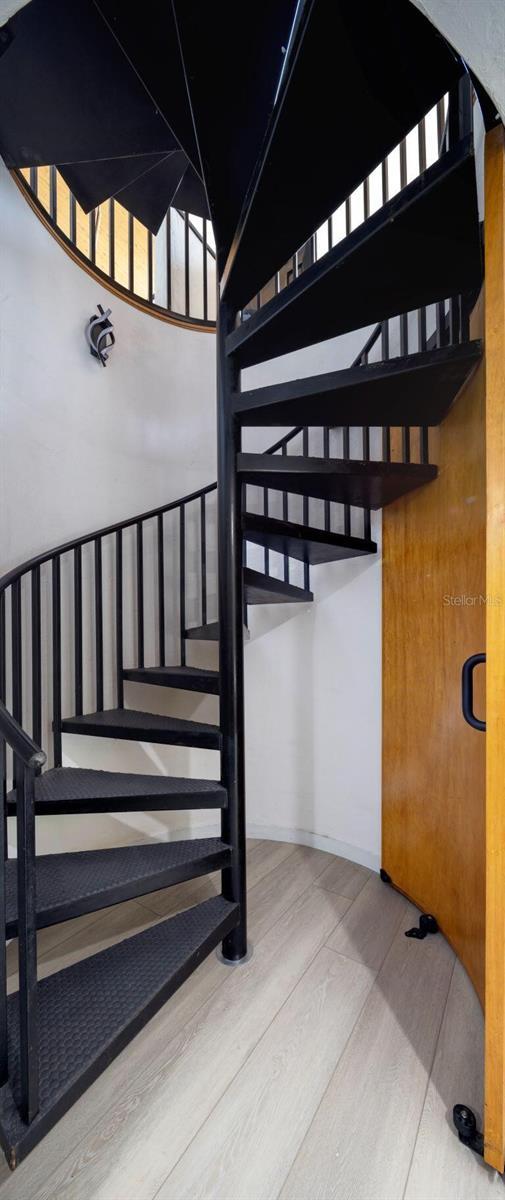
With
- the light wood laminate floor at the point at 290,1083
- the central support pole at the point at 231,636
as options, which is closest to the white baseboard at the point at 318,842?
the light wood laminate floor at the point at 290,1083

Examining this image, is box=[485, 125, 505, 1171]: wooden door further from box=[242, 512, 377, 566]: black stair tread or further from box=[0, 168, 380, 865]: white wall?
box=[0, 168, 380, 865]: white wall

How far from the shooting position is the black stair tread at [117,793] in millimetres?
1528

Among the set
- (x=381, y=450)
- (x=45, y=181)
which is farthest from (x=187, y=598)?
(x=45, y=181)

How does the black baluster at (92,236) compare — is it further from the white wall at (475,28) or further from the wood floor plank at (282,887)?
the wood floor plank at (282,887)

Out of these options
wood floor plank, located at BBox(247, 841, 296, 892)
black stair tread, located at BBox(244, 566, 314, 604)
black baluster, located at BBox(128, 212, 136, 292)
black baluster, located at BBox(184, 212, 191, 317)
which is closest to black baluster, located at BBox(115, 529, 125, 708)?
black stair tread, located at BBox(244, 566, 314, 604)

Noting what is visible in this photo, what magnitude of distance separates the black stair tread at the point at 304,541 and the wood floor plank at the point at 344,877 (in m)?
1.51

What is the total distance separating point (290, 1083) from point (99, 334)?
2859 millimetres

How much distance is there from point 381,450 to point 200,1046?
2478mm

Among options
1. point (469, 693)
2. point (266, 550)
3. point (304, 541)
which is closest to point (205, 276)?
point (266, 550)

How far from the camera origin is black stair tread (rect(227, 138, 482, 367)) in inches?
40.2

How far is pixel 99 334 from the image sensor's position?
2271 mm

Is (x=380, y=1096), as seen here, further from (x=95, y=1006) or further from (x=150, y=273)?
(x=150, y=273)

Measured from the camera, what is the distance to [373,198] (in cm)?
269

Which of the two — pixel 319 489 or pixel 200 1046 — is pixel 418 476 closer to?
pixel 319 489
